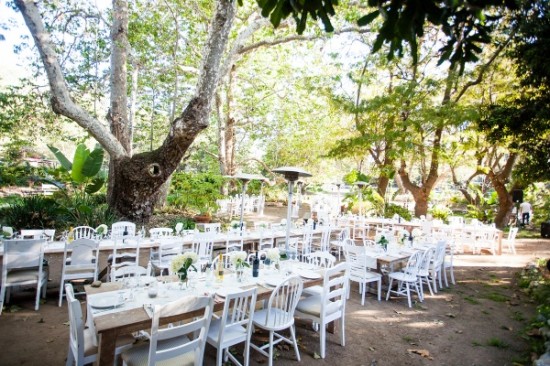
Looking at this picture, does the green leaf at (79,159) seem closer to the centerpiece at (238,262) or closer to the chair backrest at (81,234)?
the chair backrest at (81,234)

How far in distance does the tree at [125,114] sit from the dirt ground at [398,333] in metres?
3.71

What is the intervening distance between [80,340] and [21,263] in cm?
305

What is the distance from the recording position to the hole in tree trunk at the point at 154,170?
8727 millimetres

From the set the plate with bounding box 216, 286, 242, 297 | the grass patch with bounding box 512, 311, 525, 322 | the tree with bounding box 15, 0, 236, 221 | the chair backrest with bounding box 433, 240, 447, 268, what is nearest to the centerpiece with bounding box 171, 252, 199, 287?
the plate with bounding box 216, 286, 242, 297

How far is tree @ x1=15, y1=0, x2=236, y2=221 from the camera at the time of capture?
285 inches

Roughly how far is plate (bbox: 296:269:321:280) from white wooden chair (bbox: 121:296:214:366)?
184 centimetres

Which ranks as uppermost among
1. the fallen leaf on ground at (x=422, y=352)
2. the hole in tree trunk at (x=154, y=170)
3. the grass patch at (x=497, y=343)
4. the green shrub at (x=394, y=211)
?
the hole in tree trunk at (x=154, y=170)

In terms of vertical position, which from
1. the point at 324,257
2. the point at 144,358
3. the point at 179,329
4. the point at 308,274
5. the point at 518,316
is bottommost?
the point at 518,316

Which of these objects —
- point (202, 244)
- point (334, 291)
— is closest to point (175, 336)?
point (334, 291)

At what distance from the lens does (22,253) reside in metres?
4.89

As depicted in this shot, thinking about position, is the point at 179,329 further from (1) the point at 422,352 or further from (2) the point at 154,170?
(2) the point at 154,170

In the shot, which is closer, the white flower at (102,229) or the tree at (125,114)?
the white flower at (102,229)

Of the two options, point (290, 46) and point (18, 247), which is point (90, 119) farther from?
point (290, 46)

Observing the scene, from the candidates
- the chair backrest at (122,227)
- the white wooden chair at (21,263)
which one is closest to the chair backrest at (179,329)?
the white wooden chair at (21,263)
